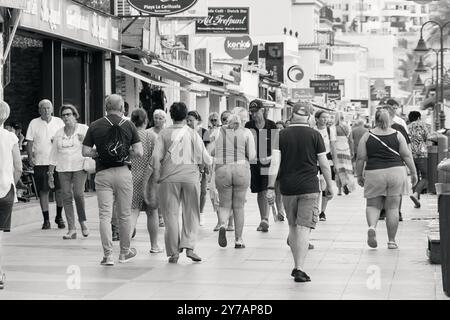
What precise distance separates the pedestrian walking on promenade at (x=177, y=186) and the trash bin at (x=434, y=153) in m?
11.7

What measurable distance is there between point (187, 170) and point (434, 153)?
12.1m

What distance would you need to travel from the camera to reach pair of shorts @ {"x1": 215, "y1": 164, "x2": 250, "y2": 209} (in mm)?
15375

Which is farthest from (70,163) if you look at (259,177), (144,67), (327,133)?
(144,67)

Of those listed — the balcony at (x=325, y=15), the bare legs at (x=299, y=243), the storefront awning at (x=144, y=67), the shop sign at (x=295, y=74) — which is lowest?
the bare legs at (x=299, y=243)

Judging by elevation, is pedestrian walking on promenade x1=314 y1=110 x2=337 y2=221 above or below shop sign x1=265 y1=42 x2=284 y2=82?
below

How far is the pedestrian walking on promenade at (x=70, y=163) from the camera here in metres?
16.4

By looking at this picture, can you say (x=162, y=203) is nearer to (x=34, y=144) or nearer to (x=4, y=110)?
(x=4, y=110)

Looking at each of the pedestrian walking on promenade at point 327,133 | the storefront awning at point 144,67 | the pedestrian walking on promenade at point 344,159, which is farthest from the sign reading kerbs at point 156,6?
the pedestrian walking on promenade at point 344,159

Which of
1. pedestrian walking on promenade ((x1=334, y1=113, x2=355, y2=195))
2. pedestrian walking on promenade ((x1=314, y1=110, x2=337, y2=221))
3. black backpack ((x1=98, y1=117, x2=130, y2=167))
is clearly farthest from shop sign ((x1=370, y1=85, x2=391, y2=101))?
black backpack ((x1=98, y1=117, x2=130, y2=167))

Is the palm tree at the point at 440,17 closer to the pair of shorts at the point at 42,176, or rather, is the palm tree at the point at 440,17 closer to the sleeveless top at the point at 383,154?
the pair of shorts at the point at 42,176

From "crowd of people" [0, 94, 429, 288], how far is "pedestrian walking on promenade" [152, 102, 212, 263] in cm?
1

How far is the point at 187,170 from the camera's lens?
1373 cm

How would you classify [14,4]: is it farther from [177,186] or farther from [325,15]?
[325,15]

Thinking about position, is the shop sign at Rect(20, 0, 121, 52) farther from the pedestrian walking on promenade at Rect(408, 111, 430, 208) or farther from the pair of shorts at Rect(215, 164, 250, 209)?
the pedestrian walking on promenade at Rect(408, 111, 430, 208)
